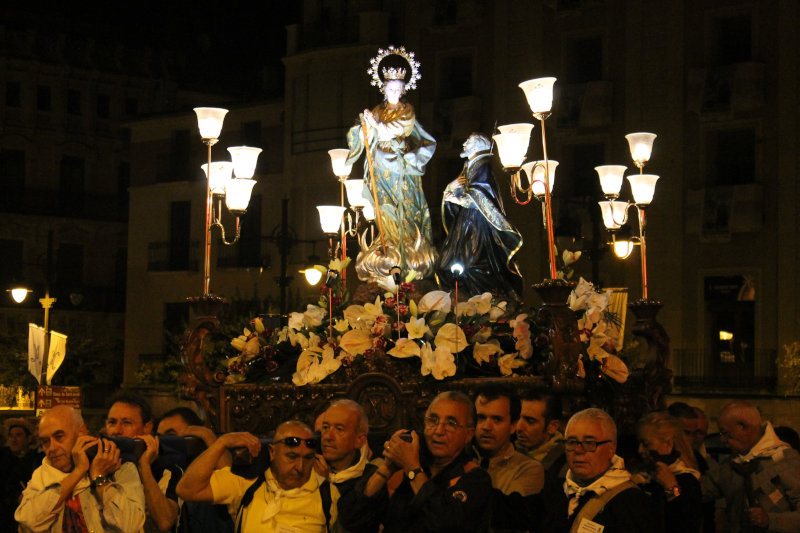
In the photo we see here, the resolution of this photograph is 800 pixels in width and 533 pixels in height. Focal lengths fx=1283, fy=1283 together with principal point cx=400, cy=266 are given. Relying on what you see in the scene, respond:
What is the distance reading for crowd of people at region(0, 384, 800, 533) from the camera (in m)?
5.58

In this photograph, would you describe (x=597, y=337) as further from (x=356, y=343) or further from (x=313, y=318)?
(x=313, y=318)

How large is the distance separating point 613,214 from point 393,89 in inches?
117

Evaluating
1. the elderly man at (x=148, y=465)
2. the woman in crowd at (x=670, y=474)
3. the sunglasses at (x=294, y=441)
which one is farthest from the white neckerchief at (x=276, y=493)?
the woman in crowd at (x=670, y=474)

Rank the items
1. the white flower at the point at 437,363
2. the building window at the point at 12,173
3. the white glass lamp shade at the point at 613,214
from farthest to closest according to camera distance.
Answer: the building window at the point at 12,173, the white glass lamp shade at the point at 613,214, the white flower at the point at 437,363

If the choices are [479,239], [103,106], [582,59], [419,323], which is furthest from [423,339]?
[103,106]

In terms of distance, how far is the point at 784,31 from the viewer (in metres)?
25.9

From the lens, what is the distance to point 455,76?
99.4ft

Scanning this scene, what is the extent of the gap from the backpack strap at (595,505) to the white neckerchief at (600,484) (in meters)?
0.02

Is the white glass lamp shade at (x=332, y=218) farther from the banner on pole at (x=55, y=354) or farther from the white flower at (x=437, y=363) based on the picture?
the banner on pole at (x=55, y=354)

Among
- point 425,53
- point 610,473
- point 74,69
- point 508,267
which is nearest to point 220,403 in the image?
point 508,267

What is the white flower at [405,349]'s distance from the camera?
9.58 metres

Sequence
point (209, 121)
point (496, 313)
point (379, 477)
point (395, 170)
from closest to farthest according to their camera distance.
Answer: point (379, 477), point (496, 313), point (209, 121), point (395, 170)

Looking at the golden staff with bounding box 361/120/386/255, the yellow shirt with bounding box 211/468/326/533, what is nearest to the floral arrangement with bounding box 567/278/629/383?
the golden staff with bounding box 361/120/386/255

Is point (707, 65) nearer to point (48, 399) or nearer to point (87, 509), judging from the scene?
point (48, 399)
